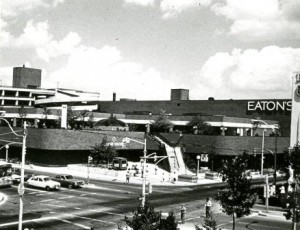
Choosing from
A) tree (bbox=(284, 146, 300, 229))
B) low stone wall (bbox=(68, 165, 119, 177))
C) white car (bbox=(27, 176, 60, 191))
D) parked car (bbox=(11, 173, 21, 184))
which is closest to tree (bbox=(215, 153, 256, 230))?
tree (bbox=(284, 146, 300, 229))

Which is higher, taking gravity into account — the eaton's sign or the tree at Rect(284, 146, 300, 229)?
the eaton's sign

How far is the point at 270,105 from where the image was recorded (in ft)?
325

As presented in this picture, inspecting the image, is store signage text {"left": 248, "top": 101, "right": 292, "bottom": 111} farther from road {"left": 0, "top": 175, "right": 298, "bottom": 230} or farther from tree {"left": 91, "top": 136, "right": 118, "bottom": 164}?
road {"left": 0, "top": 175, "right": 298, "bottom": 230}

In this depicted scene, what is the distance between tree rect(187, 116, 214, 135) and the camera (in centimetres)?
8556

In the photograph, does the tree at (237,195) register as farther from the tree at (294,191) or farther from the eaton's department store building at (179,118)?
the eaton's department store building at (179,118)

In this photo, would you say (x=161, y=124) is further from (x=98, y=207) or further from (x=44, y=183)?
(x=98, y=207)

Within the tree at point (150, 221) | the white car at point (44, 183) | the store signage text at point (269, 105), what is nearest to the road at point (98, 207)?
the white car at point (44, 183)

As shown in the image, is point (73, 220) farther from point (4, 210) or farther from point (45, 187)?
point (45, 187)

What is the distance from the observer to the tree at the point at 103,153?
68438mm

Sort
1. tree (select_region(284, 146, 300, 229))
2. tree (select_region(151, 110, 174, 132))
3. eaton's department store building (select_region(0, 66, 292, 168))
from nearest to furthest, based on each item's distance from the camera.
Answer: tree (select_region(284, 146, 300, 229)), eaton's department store building (select_region(0, 66, 292, 168)), tree (select_region(151, 110, 174, 132))

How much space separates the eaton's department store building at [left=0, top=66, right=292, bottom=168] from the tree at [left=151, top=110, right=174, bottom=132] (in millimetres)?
3796

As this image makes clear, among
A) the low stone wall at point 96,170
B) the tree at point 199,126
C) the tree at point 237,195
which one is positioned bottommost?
the low stone wall at point 96,170

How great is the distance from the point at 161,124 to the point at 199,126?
29.6ft

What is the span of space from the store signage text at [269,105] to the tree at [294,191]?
6370cm
